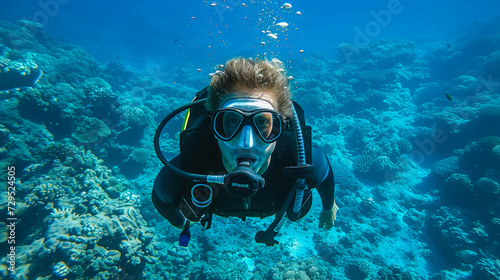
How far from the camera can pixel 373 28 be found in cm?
7288

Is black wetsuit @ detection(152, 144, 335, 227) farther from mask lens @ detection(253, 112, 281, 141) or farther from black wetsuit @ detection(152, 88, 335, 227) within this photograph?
mask lens @ detection(253, 112, 281, 141)

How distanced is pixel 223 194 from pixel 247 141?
1.13 meters

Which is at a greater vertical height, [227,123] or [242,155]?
[227,123]

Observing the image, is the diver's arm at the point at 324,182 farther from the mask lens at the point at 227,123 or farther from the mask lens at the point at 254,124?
the mask lens at the point at 227,123

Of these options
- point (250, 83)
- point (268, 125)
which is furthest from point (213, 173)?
point (250, 83)

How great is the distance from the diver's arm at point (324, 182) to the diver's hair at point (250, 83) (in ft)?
2.72

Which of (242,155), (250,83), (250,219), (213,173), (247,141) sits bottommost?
(250,219)

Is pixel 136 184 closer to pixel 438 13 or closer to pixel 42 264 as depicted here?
pixel 42 264

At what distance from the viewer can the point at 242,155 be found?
1.95 m

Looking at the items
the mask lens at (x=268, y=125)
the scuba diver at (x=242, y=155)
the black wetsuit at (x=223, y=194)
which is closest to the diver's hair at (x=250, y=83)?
the scuba diver at (x=242, y=155)

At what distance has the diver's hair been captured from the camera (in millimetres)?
2100

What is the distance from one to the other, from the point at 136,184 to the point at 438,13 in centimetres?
10945

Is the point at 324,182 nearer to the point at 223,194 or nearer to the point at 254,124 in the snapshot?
the point at 223,194

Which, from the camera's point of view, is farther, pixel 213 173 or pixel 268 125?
pixel 213 173
